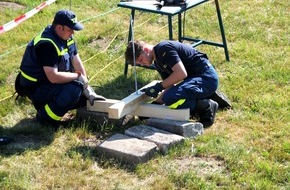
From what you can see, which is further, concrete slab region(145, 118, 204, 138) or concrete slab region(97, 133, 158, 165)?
concrete slab region(145, 118, 204, 138)

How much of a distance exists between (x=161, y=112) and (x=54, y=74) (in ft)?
3.96

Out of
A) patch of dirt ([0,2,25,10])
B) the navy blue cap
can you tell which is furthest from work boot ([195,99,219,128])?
patch of dirt ([0,2,25,10])

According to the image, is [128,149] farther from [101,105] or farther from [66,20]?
[66,20]

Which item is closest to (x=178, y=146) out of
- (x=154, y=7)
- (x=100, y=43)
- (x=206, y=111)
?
(x=206, y=111)

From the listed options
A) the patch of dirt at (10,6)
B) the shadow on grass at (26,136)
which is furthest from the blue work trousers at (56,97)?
the patch of dirt at (10,6)

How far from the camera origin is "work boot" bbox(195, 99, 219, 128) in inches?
242

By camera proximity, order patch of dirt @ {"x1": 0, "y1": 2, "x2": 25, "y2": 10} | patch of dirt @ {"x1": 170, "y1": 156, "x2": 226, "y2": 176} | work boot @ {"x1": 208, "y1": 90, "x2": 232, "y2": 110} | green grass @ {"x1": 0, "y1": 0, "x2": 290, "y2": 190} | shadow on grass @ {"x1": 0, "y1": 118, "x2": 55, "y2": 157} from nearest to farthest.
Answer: green grass @ {"x1": 0, "y1": 0, "x2": 290, "y2": 190}
patch of dirt @ {"x1": 170, "y1": 156, "x2": 226, "y2": 176}
shadow on grass @ {"x1": 0, "y1": 118, "x2": 55, "y2": 157}
work boot @ {"x1": 208, "y1": 90, "x2": 232, "y2": 110}
patch of dirt @ {"x1": 0, "y1": 2, "x2": 25, "y2": 10}

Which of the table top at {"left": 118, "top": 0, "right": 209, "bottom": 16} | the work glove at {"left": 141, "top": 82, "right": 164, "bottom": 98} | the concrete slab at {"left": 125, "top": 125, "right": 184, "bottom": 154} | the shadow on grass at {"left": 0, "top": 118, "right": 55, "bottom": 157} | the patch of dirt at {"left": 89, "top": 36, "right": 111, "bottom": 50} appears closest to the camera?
the concrete slab at {"left": 125, "top": 125, "right": 184, "bottom": 154}

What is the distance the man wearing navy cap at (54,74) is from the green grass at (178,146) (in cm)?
26

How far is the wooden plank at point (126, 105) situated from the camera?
579cm

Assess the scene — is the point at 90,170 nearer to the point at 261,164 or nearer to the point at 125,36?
the point at 261,164

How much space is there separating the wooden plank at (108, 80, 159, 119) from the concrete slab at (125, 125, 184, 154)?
0.67 feet

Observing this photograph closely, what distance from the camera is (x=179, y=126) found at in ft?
18.9

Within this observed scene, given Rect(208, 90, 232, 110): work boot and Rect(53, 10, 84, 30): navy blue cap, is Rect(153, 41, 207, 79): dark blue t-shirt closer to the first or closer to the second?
Rect(208, 90, 232, 110): work boot
